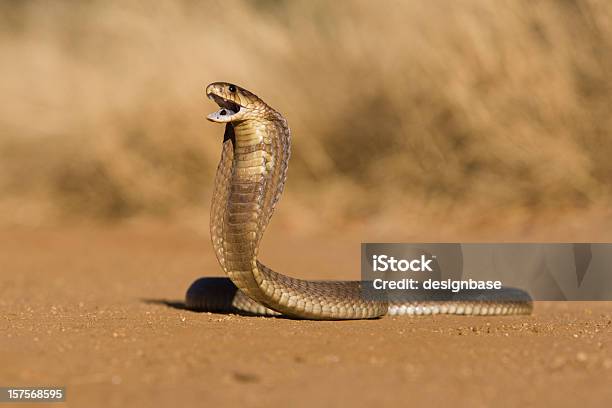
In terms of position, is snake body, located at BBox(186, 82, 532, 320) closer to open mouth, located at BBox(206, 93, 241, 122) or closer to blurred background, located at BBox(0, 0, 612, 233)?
open mouth, located at BBox(206, 93, 241, 122)

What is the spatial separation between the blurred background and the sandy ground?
430cm

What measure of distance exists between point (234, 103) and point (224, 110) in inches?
2.7


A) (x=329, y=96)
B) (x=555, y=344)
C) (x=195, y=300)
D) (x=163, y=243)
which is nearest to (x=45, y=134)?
(x=163, y=243)

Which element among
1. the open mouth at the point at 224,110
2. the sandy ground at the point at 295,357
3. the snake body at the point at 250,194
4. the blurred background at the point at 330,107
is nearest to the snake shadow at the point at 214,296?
the sandy ground at the point at 295,357

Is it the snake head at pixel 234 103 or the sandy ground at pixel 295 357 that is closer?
the sandy ground at pixel 295 357

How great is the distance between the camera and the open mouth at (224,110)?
5.03 metres

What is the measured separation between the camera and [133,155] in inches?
526

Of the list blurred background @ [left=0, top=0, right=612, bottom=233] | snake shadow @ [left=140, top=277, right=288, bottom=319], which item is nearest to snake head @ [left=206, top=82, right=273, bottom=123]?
snake shadow @ [left=140, top=277, right=288, bottom=319]

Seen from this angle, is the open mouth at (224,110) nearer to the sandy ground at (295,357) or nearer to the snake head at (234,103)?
the snake head at (234,103)

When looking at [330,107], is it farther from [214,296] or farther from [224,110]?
[224,110]

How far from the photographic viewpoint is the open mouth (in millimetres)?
5031

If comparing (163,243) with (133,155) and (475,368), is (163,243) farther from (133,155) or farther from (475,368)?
(475,368)

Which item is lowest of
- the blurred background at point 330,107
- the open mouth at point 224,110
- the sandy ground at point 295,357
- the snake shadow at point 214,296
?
the sandy ground at point 295,357

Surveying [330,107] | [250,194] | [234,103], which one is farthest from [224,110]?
[330,107]
